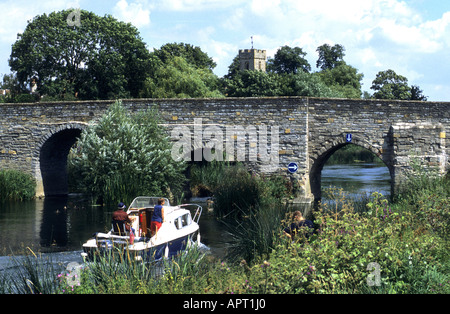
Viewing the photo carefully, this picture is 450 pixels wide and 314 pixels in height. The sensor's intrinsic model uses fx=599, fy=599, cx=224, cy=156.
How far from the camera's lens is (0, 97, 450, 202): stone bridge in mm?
21406

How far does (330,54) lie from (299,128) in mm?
48119

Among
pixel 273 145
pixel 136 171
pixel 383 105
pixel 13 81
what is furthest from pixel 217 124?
pixel 13 81

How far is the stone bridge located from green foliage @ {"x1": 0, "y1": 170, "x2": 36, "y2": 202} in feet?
8.42

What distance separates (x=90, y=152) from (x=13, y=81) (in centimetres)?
2347

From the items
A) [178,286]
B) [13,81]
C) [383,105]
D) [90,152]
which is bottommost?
[178,286]

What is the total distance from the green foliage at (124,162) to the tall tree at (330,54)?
49.4 m

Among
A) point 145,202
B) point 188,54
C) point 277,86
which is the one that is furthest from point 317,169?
point 188,54

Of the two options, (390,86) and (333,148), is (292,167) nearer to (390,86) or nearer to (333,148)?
(333,148)

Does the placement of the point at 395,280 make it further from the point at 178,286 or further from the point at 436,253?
the point at 178,286

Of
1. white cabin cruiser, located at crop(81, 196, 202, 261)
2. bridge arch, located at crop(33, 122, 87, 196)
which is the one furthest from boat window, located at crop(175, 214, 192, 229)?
bridge arch, located at crop(33, 122, 87, 196)

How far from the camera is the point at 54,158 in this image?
85.5ft

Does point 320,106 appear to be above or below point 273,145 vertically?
above
